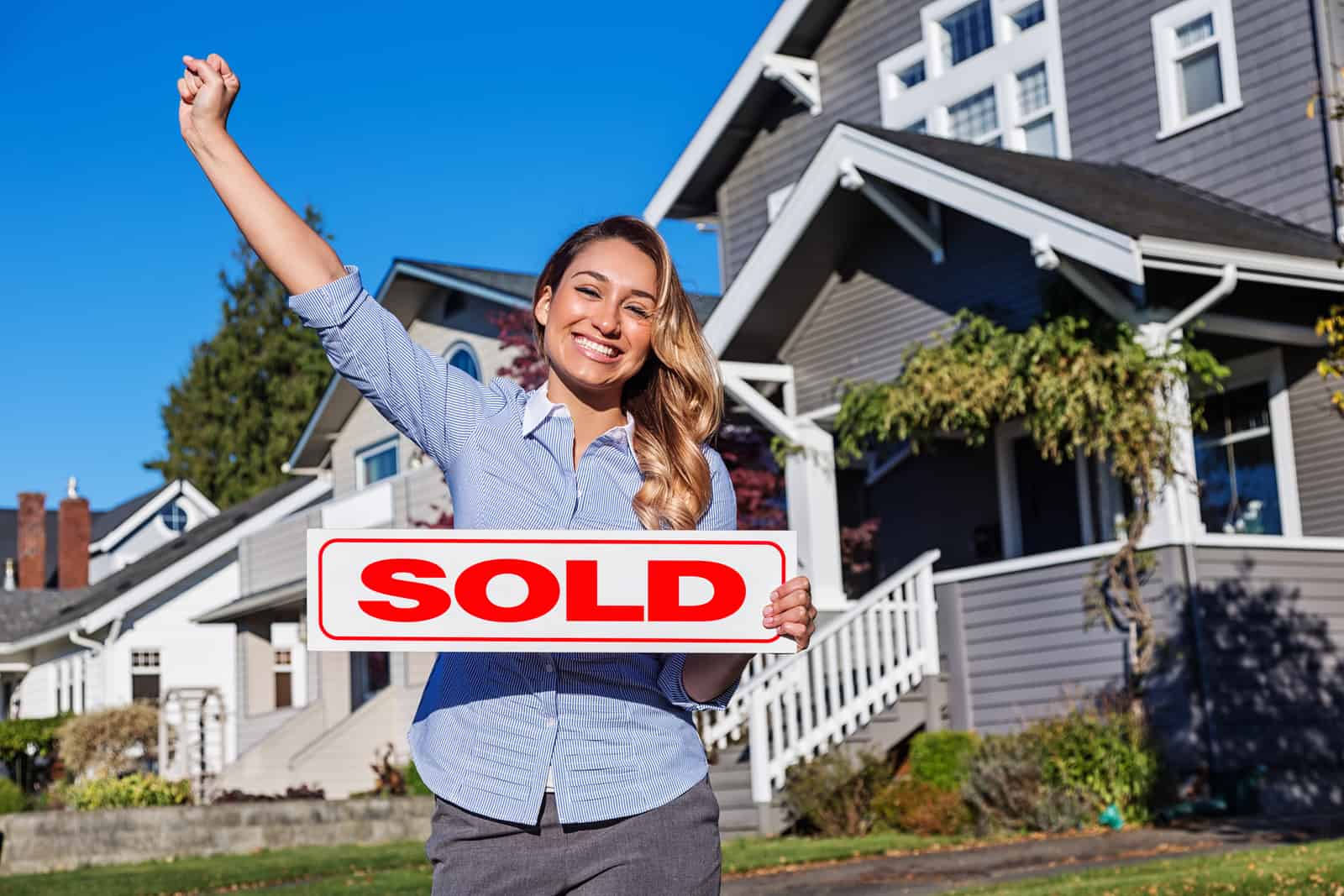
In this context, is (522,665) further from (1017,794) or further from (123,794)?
(123,794)

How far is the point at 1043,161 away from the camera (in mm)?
15227

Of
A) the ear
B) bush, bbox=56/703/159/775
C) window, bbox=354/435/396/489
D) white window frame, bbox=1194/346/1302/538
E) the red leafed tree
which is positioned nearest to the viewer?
the ear

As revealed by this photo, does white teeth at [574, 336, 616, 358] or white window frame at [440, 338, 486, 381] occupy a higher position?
white window frame at [440, 338, 486, 381]

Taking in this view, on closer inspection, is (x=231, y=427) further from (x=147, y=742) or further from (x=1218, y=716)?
(x=1218, y=716)

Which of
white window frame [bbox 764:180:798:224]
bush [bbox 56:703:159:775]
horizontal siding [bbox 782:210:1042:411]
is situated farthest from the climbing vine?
bush [bbox 56:703:159:775]

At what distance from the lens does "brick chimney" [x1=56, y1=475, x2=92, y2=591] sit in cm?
4128

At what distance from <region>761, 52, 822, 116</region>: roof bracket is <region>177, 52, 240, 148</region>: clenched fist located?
1696 cm

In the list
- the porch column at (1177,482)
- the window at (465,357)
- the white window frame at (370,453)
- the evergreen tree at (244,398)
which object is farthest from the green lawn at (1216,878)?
the evergreen tree at (244,398)

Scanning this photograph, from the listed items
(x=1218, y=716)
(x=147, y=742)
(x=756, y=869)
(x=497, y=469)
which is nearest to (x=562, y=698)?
(x=497, y=469)

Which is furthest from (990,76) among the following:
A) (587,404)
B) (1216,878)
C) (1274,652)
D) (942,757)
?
(587,404)

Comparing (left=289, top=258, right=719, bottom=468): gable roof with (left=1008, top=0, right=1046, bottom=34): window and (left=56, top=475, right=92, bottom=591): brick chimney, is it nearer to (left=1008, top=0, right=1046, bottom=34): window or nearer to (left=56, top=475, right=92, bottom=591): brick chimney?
(left=1008, top=0, right=1046, bottom=34): window

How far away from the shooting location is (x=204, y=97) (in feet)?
8.35

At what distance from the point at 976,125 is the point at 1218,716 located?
7.79 m

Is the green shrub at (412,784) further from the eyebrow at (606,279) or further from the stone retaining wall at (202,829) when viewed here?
the eyebrow at (606,279)
